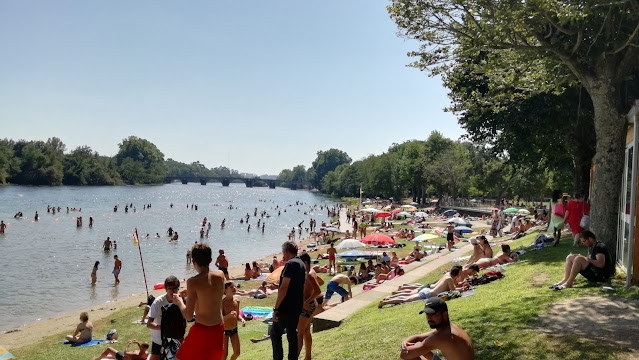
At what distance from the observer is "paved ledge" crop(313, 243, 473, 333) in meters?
9.30

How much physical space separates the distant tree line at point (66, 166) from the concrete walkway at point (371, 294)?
127 metres

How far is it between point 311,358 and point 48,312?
16240 mm

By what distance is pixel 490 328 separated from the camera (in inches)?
259

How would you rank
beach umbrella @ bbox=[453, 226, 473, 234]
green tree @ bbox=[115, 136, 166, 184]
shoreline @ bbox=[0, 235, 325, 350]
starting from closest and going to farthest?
shoreline @ bbox=[0, 235, 325, 350] → beach umbrella @ bbox=[453, 226, 473, 234] → green tree @ bbox=[115, 136, 166, 184]

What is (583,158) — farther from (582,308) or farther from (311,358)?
(311,358)

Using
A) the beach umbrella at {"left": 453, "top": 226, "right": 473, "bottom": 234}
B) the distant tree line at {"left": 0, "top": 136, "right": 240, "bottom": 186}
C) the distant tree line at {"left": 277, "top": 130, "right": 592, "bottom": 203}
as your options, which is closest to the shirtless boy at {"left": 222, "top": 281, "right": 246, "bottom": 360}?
the beach umbrella at {"left": 453, "top": 226, "right": 473, "bottom": 234}

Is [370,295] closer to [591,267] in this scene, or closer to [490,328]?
[591,267]

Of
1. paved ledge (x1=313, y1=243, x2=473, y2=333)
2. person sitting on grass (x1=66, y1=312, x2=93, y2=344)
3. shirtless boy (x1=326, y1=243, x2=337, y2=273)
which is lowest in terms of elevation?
person sitting on grass (x1=66, y1=312, x2=93, y2=344)

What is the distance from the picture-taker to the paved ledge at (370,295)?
30.5 ft

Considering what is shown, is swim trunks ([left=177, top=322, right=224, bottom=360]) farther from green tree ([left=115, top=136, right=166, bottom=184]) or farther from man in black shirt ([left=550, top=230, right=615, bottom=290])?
green tree ([left=115, top=136, right=166, bottom=184])

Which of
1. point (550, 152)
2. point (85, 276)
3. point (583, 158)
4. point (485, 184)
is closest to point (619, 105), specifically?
point (583, 158)

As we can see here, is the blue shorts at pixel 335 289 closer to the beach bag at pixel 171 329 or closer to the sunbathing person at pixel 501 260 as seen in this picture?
the sunbathing person at pixel 501 260

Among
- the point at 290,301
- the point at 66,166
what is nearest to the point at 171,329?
the point at 290,301

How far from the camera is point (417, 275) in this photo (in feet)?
47.4
